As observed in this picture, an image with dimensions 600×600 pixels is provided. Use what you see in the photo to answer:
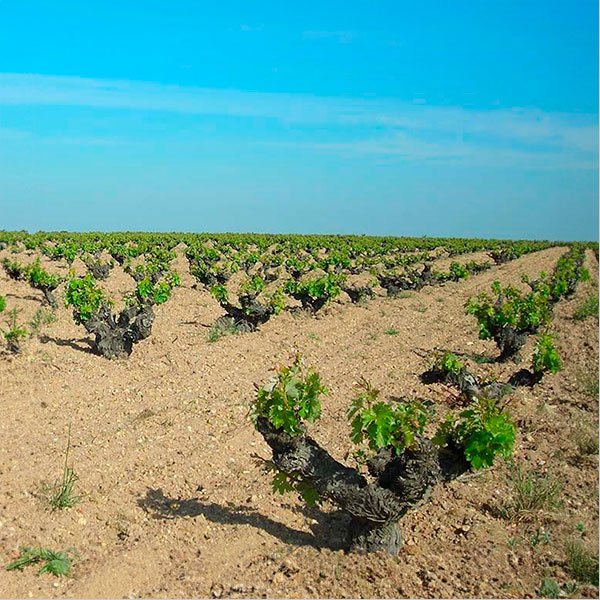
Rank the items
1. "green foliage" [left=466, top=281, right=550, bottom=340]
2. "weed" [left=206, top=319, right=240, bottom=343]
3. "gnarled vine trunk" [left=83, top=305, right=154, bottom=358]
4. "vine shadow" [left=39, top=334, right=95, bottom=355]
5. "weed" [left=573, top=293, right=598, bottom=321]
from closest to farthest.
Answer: "green foliage" [left=466, top=281, right=550, bottom=340] → "gnarled vine trunk" [left=83, top=305, right=154, bottom=358] → "vine shadow" [left=39, top=334, right=95, bottom=355] → "weed" [left=206, top=319, right=240, bottom=343] → "weed" [left=573, top=293, right=598, bottom=321]

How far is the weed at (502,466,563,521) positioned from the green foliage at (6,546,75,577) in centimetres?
471

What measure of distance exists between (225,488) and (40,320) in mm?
11895

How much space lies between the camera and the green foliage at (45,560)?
621cm

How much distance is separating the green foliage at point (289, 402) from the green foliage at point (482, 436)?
1.25 metres

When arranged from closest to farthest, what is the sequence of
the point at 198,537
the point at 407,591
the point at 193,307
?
1. the point at 407,591
2. the point at 198,537
3. the point at 193,307

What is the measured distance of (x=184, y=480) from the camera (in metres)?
8.48

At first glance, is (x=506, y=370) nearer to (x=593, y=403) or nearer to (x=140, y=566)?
(x=593, y=403)

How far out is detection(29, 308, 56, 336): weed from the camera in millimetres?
17141

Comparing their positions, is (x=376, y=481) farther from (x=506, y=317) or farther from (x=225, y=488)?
(x=506, y=317)

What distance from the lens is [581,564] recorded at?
6230 millimetres

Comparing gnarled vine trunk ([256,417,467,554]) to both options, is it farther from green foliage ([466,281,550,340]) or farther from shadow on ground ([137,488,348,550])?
green foliage ([466,281,550,340])

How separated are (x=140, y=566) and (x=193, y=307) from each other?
16462 millimetres

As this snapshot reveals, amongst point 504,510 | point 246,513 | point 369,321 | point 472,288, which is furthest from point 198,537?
point 472,288

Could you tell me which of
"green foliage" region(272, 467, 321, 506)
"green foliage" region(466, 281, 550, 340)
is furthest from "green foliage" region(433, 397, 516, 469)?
"green foliage" region(466, 281, 550, 340)
